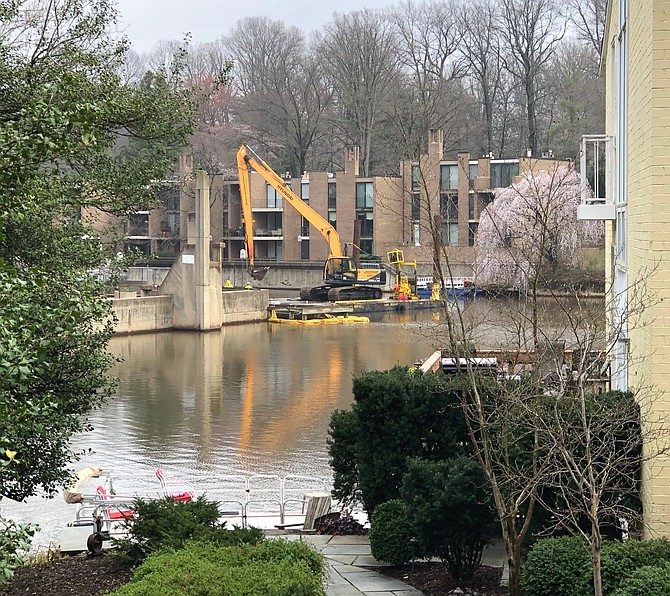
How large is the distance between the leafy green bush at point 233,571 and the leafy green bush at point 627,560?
234 centimetres

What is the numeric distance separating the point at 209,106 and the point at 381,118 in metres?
15.6

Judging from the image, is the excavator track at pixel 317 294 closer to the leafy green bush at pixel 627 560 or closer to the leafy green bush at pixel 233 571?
the leafy green bush at pixel 233 571

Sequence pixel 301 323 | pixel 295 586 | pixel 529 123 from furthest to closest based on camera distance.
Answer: pixel 529 123 < pixel 301 323 < pixel 295 586

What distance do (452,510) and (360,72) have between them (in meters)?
84.2

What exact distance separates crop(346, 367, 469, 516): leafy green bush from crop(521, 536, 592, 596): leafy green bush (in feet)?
10.1

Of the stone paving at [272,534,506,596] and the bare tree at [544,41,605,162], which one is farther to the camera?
the bare tree at [544,41,605,162]

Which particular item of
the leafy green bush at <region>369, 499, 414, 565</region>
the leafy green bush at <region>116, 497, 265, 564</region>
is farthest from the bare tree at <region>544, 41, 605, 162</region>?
the leafy green bush at <region>116, 497, 265, 564</region>

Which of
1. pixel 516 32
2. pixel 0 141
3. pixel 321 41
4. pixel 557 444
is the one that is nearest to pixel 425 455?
pixel 557 444

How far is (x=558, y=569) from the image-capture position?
31.5ft

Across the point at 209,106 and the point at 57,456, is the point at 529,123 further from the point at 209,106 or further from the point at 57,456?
the point at 57,456

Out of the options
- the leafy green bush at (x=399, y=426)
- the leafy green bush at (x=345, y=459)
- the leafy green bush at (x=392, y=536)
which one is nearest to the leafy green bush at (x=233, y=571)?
the leafy green bush at (x=392, y=536)

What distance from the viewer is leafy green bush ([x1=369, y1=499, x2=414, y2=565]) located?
40.7 feet

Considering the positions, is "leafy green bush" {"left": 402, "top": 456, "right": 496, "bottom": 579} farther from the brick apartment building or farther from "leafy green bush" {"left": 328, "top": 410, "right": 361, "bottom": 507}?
the brick apartment building

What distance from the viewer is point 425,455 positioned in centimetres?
1320
